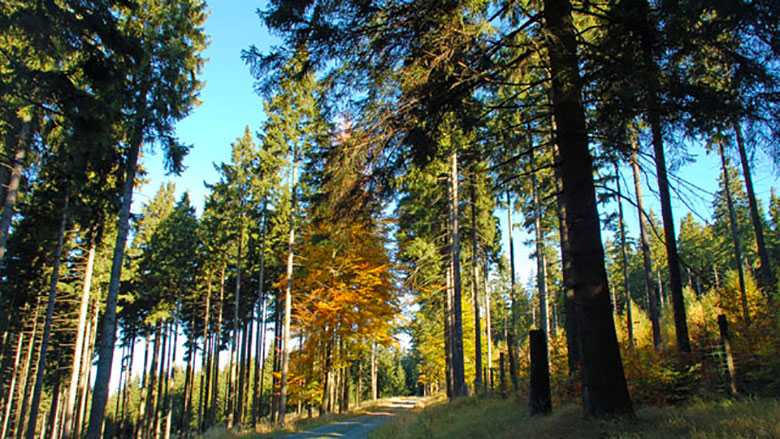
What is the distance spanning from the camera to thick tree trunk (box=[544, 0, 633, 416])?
18.5 ft

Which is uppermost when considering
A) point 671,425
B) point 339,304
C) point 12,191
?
point 12,191

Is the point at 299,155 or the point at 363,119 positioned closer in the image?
the point at 363,119

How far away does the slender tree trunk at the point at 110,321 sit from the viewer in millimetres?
12005

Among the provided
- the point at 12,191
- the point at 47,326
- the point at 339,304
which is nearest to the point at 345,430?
the point at 339,304

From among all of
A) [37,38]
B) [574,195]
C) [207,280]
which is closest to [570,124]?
[574,195]

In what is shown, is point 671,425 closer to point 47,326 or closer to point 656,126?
point 656,126

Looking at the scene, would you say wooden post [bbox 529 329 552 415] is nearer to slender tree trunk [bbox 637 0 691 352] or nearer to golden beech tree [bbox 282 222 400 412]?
slender tree trunk [bbox 637 0 691 352]

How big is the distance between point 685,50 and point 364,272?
15706 millimetres

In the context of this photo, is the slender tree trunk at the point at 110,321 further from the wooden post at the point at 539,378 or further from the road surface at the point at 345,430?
the wooden post at the point at 539,378

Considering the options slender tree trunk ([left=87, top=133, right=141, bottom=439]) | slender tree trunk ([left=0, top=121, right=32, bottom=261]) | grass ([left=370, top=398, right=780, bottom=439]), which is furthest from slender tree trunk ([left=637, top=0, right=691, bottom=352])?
slender tree trunk ([left=0, top=121, right=32, bottom=261])

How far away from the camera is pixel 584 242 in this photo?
Result: 6113 mm

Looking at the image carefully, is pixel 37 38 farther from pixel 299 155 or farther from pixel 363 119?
pixel 299 155

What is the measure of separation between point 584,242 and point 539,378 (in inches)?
171

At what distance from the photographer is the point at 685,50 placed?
545 cm
